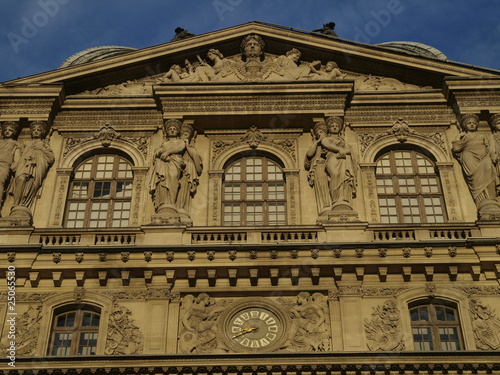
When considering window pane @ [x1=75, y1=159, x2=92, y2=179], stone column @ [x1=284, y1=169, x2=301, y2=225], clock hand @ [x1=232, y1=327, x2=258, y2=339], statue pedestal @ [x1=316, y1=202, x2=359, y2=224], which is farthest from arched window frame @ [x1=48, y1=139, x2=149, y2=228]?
statue pedestal @ [x1=316, y1=202, x2=359, y2=224]

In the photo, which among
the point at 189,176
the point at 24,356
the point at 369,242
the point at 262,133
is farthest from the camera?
the point at 262,133

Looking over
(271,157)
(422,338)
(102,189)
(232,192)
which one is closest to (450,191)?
(422,338)

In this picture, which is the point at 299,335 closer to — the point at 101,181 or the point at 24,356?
the point at 24,356

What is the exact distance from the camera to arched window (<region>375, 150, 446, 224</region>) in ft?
79.9

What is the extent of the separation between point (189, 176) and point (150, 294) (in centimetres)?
433

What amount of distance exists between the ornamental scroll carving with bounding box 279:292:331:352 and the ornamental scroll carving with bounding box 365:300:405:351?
104 cm

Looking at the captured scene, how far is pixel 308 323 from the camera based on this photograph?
21.0m

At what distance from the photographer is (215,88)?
2612 centimetres

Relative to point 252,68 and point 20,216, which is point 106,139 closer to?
point 20,216

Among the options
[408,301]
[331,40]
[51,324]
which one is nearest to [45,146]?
[51,324]

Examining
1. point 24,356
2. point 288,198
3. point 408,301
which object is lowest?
point 24,356

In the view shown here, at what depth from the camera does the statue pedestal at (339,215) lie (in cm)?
Answer: 2295

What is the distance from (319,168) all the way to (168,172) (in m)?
4.38

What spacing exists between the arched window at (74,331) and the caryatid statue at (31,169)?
3.37 m
